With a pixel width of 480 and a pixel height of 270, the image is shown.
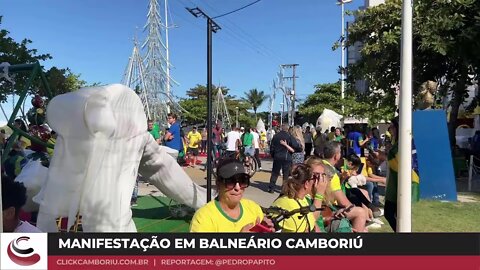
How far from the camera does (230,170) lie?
279 cm

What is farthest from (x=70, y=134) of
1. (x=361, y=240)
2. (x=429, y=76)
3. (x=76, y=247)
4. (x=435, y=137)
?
(x=429, y=76)

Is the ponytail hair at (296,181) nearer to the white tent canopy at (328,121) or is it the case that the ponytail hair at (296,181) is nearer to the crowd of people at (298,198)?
the crowd of people at (298,198)

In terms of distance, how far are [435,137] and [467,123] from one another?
70.8 ft

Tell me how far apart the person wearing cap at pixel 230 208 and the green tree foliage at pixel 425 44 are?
26.2 ft

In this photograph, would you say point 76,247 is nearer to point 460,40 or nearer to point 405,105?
point 405,105

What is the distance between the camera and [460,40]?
370 inches

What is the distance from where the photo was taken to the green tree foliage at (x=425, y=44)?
31.2 ft

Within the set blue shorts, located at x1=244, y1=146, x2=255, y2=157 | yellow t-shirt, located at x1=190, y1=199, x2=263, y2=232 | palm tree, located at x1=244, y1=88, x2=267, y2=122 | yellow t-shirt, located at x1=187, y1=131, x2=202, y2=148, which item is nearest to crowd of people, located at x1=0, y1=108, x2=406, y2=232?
yellow t-shirt, located at x1=190, y1=199, x2=263, y2=232

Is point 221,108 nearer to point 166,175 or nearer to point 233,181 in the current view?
point 166,175

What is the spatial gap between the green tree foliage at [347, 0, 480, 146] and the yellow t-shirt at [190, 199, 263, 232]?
26.5 ft

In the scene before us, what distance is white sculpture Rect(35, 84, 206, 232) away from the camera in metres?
3.51

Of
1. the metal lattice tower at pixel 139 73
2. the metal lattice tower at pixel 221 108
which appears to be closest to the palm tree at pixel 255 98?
the metal lattice tower at pixel 221 108

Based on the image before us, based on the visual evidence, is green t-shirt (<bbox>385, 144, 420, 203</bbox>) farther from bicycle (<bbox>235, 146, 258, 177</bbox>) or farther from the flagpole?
bicycle (<bbox>235, 146, 258, 177</bbox>)

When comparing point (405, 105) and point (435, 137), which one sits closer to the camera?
point (405, 105)
